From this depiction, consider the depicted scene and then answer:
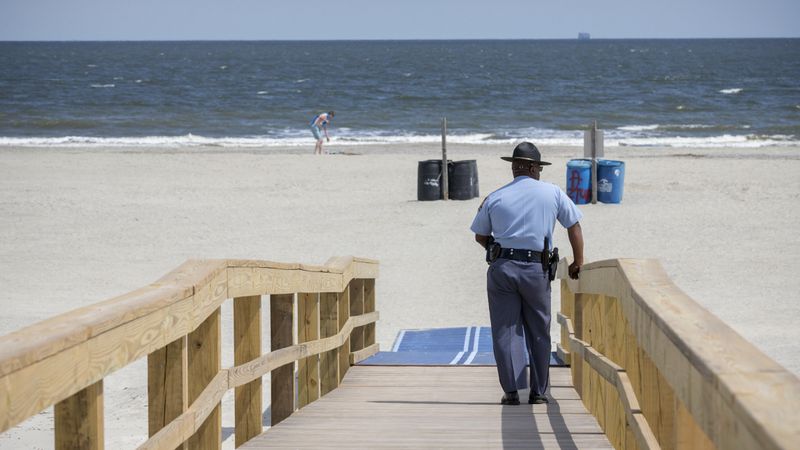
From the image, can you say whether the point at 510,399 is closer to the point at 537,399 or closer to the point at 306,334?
the point at 537,399

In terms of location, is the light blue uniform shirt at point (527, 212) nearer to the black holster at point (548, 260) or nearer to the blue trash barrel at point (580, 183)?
the black holster at point (548, 260)

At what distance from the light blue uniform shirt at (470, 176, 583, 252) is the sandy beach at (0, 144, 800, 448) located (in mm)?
2447

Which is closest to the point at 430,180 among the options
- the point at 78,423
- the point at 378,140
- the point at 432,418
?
the point at 432,418

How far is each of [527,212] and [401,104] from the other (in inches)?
2207

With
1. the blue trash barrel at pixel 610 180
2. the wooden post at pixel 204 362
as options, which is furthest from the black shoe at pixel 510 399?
the blue trash barrel at pixel 610 180

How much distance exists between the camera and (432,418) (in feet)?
19.0

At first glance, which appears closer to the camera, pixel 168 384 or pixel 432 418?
pixel 168 384

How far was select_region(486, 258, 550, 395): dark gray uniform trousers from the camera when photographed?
632 cm

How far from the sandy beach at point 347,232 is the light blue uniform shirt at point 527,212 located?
2447 millimetres

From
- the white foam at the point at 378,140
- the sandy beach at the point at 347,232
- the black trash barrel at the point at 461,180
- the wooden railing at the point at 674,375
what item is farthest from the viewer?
the white foam at the point at 378,140

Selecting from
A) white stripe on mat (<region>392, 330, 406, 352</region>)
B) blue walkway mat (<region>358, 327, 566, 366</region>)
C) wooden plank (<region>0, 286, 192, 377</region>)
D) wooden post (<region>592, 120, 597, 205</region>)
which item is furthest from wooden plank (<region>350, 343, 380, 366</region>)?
wooden post (<region>592, 120, 597, 205</region>)

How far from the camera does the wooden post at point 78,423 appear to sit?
2.61 m

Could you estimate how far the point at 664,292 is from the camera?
320 cm

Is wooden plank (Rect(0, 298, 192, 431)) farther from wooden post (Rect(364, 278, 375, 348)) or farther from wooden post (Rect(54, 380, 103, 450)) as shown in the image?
wooden post (Rect(364, 278, 375, 348))
